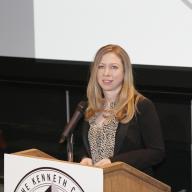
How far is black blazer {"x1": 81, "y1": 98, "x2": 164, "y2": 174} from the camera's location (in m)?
3.51

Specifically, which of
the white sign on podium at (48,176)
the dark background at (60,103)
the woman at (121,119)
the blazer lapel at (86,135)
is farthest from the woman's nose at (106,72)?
the dark background at (60,103)

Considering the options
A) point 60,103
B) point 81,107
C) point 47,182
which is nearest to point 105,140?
point 81,107

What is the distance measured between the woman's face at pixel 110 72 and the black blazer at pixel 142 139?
0.57ft

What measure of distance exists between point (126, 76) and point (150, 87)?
1.35m

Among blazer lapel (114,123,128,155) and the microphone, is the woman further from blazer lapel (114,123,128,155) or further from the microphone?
the microphone

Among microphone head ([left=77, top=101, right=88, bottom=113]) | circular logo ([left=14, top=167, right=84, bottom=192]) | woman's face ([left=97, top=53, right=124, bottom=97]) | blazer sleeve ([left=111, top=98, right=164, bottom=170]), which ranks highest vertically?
woman's face ([left=97, top=53, right=124, bottom=97])

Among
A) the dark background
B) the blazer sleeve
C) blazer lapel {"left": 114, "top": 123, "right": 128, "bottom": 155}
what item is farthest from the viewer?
the dark background

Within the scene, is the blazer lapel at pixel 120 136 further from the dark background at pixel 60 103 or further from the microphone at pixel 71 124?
the dark background at pixel 60 103

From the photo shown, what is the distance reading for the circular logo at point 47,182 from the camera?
3010mm

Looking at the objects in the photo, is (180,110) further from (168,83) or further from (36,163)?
(36,163)

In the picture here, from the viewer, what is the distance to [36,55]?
17.5 ft

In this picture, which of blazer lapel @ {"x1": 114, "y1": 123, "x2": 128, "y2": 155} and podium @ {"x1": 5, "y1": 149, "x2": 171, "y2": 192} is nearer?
podium @ {"x1": 5, "y1": 149, "x2": 171, "y2": 192}

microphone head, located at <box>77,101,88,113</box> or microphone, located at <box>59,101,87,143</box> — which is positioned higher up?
microphone head, located at <box>77,101,88,113</box>

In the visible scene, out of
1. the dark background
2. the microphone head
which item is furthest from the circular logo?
the dark background
